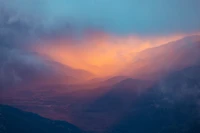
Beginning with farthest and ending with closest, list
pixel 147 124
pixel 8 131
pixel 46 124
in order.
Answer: pixel 147 124, pixel 46 124, pixel 8 131

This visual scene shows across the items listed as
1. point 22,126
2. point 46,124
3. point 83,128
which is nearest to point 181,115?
point 83,128

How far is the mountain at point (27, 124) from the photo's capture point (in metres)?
97.6

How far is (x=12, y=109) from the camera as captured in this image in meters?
110

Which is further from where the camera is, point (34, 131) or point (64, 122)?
point (64, 122)

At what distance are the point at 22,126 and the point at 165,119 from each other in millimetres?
49704

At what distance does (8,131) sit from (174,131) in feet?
174

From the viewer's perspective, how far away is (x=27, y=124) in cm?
10106

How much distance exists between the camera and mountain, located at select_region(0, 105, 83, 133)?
97.6m

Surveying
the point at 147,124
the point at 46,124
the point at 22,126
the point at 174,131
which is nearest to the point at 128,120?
the point at 147,124

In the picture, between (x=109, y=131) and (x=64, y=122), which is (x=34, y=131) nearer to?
(x=64, y=122)

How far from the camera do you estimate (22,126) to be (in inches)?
3903

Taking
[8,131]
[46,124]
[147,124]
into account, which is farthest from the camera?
[147,124]

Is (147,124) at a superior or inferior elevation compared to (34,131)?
superior

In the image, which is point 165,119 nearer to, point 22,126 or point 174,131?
point 174,131
